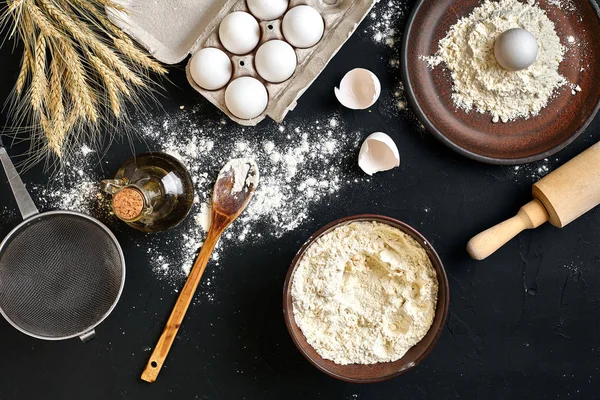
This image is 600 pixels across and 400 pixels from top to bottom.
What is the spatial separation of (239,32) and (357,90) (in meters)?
0.35

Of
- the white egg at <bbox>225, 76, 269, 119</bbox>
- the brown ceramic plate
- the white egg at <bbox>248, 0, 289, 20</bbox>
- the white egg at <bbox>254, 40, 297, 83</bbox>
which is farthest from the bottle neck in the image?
the brown ceramic plate

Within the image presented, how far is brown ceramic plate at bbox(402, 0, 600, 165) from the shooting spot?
150 cm

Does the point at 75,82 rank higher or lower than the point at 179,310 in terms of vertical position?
higher

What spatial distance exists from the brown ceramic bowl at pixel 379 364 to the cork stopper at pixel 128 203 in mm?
394

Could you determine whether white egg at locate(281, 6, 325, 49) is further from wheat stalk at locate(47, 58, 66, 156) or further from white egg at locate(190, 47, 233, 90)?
wheat stalk at locate(47, 58, 66, 156)

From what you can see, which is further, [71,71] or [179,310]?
[179,310]

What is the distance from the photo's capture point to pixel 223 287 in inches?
62.4

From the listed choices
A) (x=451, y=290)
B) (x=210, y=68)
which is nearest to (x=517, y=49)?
(x=451, y=290)

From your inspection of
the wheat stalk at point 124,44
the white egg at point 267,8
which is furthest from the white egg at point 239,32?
the wheat stalk at point 124,44

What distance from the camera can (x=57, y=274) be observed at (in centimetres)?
154

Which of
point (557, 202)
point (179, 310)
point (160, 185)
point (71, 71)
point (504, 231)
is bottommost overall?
point (179, 310)

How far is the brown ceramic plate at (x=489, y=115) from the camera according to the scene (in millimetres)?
1495

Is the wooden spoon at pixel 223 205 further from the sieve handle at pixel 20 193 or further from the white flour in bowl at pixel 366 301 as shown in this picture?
the sieve handle at pixel 20 193

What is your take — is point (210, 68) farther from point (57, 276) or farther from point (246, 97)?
point (57, 276)
